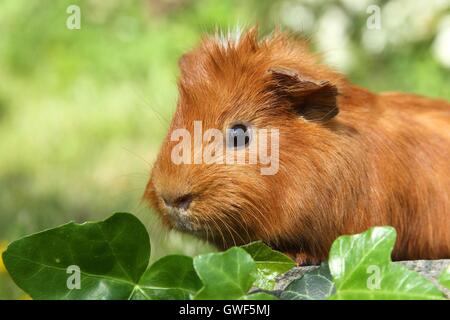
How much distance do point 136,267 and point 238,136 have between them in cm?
75

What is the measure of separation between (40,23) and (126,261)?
5574 mm

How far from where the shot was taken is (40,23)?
748cm

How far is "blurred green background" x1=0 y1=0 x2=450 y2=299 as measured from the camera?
246 inches

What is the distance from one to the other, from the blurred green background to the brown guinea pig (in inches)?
117

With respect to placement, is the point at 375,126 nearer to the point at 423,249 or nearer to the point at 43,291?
the point at 423,249

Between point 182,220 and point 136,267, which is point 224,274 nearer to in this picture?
point 136,267

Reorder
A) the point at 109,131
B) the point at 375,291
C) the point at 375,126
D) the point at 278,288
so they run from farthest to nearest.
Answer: the point at 109,131 → the point at 375,126 → the point at 278,288 → the point at 375,291

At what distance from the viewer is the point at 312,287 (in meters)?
2.46

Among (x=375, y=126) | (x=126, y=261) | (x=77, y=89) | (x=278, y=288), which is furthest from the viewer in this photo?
(x=77, y=89)

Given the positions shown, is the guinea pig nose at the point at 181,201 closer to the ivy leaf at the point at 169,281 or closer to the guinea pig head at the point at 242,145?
the guinea pig head at the point at 242,145

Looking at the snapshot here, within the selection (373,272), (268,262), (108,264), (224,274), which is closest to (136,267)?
(108,264)

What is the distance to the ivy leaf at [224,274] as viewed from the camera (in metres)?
2.19

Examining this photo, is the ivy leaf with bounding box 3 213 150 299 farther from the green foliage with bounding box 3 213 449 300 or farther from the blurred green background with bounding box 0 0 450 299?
the blurred green background with bounding box 0 0 450 299
